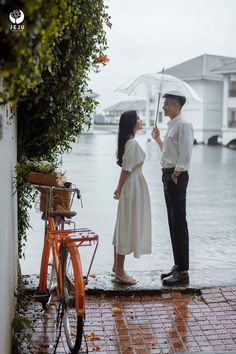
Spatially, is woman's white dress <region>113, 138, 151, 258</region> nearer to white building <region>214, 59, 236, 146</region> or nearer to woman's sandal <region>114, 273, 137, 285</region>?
woman's sandal <region>114, 273, 137, 285</region>

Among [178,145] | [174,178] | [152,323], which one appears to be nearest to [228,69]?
[178,145]

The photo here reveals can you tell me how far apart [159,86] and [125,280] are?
223cm

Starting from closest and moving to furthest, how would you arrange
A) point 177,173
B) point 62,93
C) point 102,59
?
point 62,93 → point 102,59 → point 177,173

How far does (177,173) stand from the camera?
5527 millimetres

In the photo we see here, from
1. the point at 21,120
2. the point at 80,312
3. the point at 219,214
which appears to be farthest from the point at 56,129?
the point at 219,214

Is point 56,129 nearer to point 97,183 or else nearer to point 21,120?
point 21,120

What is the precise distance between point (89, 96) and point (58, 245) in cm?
192

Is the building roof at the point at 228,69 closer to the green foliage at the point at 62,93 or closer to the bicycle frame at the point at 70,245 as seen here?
the green foliage at the point at 62,93

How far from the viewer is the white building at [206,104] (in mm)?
49594

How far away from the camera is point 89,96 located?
5.57m

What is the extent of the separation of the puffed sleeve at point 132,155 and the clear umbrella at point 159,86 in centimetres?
70

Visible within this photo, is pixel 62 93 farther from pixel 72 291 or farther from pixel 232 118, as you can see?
pixel 232 118

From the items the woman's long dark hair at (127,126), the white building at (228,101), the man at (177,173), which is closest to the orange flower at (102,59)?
the woman's long dark hair at (127,126)

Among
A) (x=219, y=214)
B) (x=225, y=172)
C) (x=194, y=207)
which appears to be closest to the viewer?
(x=219, y=214)
